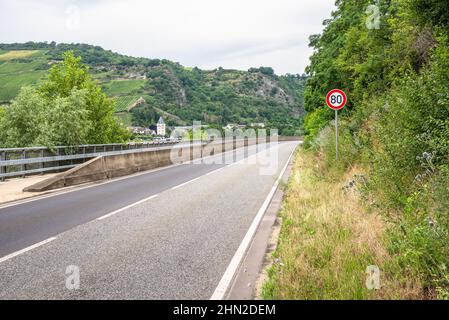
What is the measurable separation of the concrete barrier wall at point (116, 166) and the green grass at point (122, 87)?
129 meters

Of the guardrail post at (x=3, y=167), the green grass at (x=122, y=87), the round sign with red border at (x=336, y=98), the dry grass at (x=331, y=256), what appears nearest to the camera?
the dry grass at (x=331, y=256)

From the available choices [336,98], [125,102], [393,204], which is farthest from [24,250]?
[125,102]

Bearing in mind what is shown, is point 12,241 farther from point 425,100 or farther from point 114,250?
point 425,100

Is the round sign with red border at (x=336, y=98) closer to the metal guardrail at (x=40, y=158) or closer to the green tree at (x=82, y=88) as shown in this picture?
the metal guardrail at (x=40, y=158)

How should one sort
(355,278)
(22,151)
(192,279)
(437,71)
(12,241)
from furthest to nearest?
1. (22,151)
2. (437,71)
3. (12,241)
4. (192,279)
5. (355,278)

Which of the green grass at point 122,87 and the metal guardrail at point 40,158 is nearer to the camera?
the metal guardrail at point 40,158

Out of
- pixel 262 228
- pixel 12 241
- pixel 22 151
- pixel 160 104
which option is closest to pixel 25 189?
pixel 22 151

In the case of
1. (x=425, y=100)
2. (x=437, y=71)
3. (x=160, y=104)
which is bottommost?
(x=425, y=100)

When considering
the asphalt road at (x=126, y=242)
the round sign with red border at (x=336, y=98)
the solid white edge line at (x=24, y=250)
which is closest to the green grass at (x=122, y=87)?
the round sign with red border at (x=336, y=98)

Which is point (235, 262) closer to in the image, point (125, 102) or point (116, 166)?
point (116, 166)

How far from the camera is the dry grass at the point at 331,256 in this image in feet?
13.4

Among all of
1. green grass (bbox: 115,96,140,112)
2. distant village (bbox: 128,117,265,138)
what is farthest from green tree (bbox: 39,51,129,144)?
green grass (bbox: 115,96,140,112)

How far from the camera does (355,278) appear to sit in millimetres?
4254
